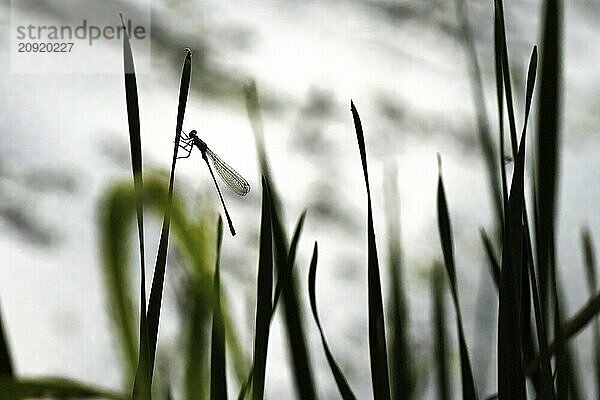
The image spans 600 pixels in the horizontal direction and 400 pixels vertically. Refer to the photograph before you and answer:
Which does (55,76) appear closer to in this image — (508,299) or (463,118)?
(463,118)

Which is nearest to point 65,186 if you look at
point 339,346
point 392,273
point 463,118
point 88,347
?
point 88,347

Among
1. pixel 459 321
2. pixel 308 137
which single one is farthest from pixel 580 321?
pixel 308 137

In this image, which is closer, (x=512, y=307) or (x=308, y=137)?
(x=512, y=307)

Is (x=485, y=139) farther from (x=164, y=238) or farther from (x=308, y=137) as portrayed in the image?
(x=308, y=137)

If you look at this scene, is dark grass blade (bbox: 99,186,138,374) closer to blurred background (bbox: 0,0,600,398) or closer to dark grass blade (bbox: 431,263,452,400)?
dark grass blade (bbox: 431,263,452,400)

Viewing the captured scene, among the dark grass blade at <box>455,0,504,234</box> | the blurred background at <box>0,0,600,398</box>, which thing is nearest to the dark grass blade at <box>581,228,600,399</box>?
the dark grass blade at <box>455,0,504,234</box>
